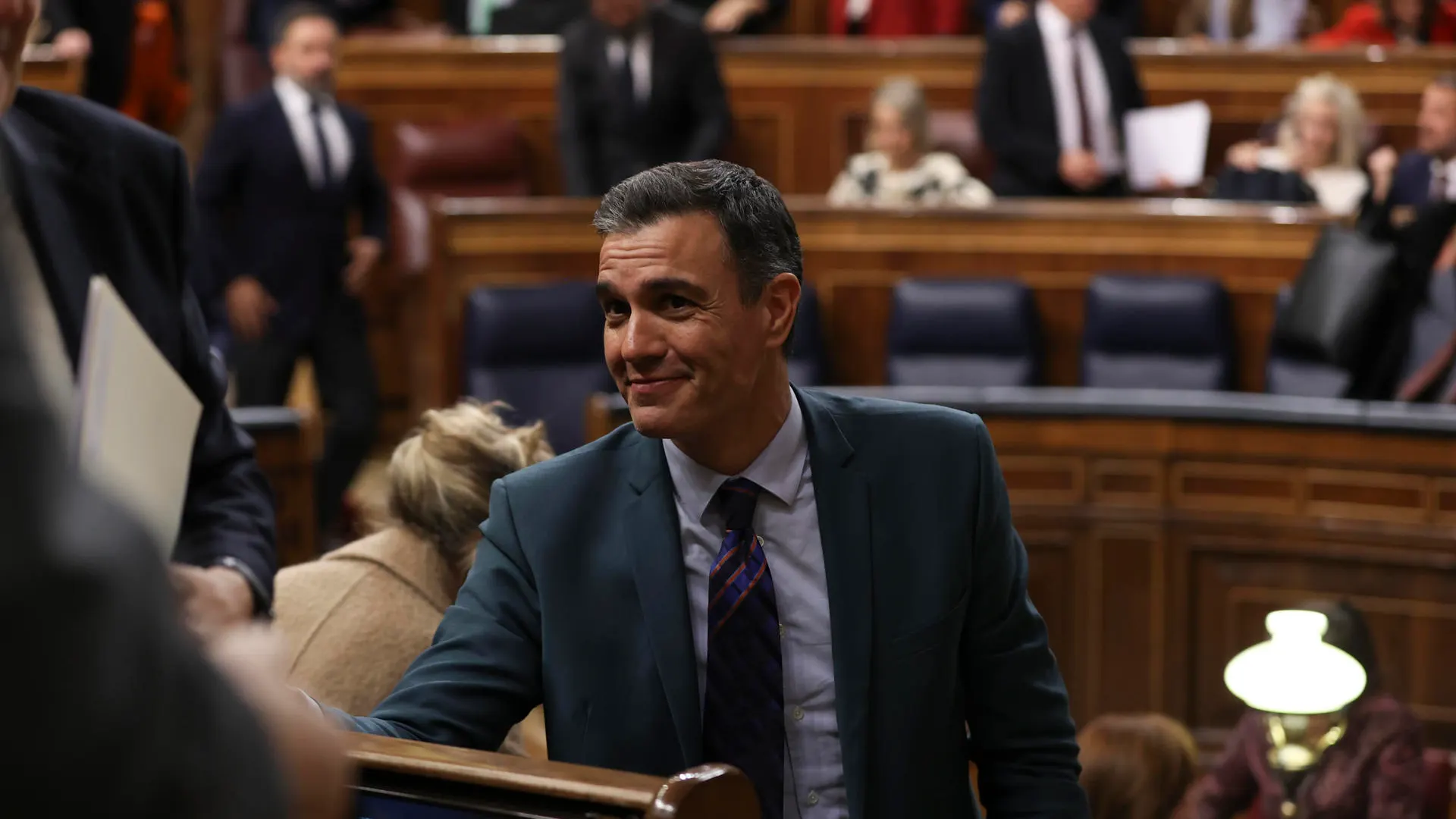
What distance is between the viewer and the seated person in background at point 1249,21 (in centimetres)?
735

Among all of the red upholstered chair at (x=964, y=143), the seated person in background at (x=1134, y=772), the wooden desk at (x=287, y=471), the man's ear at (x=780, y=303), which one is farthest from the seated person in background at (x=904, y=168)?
the man's ear at (x=780, y=303)

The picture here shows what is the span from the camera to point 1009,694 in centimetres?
158

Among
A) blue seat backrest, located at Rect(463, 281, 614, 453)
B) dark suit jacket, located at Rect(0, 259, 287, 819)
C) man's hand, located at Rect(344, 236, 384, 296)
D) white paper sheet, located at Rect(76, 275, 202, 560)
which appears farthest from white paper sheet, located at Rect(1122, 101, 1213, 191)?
dark suit jacket, located at Rect(0, 259, 287, 819)

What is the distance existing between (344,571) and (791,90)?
488 cm

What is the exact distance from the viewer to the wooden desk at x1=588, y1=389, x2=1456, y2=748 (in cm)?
436

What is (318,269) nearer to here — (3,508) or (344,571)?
(344,571)

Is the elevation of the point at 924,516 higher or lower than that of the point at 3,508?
lower

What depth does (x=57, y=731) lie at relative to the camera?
0.46m

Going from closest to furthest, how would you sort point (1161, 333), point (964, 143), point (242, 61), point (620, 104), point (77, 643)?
point (77, 643) → point (1161, 333) → point (620, 104) → point (964, 143) → point (242, 61)

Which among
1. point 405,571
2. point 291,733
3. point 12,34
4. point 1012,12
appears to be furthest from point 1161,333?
point 291,733

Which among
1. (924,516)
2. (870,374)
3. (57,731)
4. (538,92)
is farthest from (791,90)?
(57,731)

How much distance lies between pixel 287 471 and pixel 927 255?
2275 mm

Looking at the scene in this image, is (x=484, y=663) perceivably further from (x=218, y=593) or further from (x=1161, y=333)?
(x=1161, y=333)

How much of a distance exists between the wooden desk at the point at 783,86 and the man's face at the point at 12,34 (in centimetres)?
565
